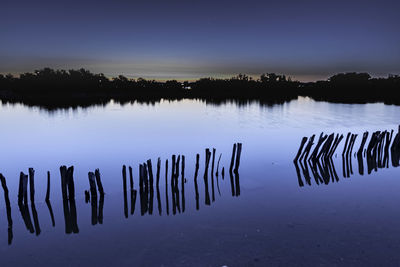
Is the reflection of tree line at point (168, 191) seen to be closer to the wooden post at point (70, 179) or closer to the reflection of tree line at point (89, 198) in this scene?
the reflection of tree line at point (89, 198)

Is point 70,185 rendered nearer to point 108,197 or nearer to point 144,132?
point 108,197

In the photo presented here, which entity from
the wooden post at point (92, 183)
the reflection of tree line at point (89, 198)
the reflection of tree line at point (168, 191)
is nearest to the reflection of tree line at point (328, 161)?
the reflection of tree line at point (168, 191)

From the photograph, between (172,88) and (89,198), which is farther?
(172,88)

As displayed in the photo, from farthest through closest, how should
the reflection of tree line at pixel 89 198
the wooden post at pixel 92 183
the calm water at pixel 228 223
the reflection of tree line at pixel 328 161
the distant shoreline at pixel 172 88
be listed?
the distant shoreline at pixel 172 88 < the reflection of tree line at pixel 328 161 < the wooden post at pixel 92 183 < the reflection of tree line at pixel 89 198 < the calm water at pixel 228 223

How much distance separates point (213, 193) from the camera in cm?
1159

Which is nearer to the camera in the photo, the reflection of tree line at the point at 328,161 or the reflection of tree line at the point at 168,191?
the reflection of tree line at the point at 168,191

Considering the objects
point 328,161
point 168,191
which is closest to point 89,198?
point 168,191

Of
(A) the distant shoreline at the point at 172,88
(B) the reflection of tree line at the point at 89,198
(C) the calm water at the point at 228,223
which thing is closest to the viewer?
(C) the calm water at the point at 228,223

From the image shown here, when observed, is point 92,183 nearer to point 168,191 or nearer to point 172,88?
point 168,191

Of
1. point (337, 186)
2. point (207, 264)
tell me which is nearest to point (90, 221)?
point (207, 264)

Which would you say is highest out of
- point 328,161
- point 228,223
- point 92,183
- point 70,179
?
point 70,179

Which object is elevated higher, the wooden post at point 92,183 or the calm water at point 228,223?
the wooden post at point 92,183

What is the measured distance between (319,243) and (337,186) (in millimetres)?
5219

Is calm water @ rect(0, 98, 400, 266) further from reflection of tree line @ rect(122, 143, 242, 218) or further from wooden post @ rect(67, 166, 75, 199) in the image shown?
wooden post @ rect(67, 166, 75, 199)
